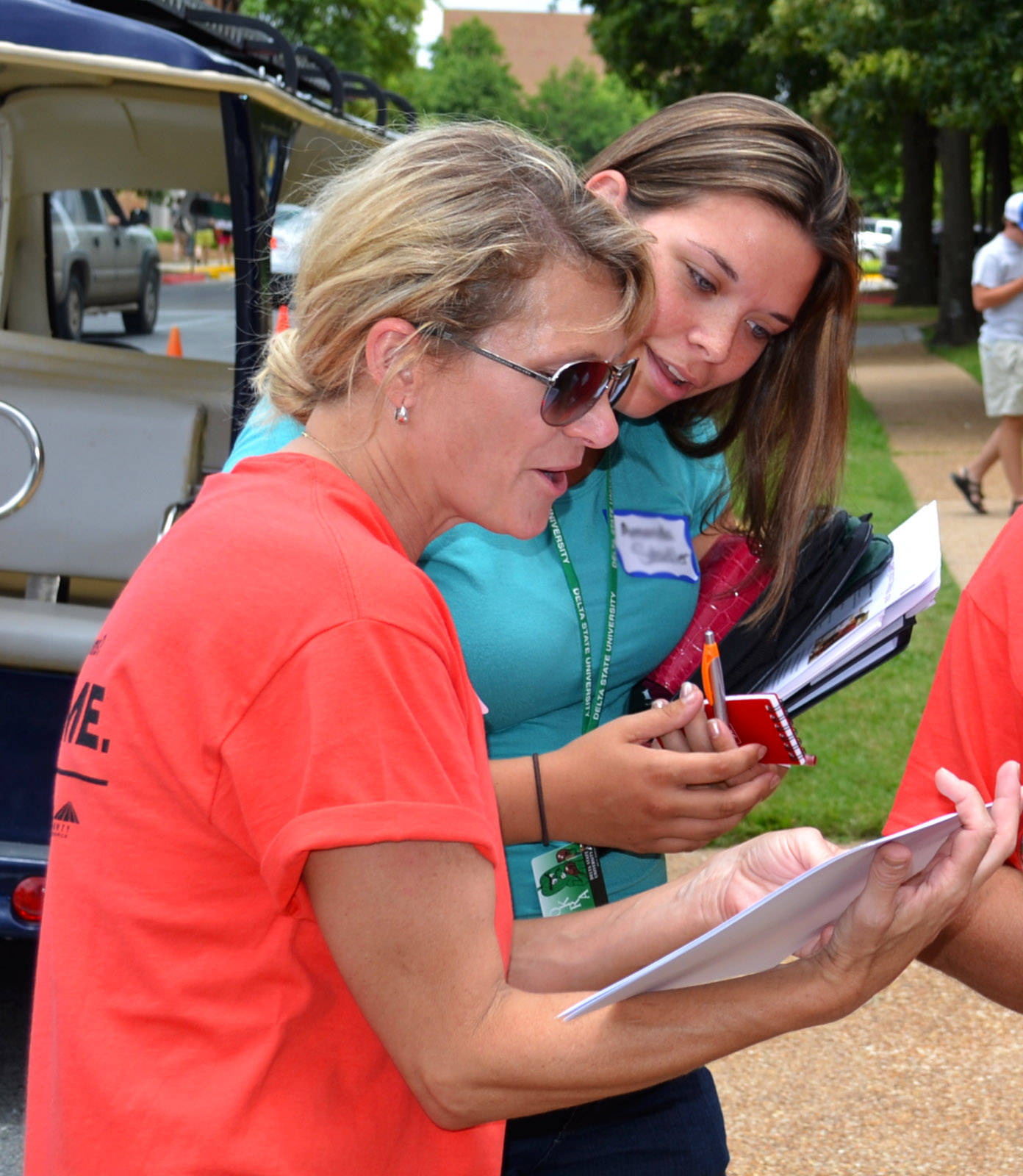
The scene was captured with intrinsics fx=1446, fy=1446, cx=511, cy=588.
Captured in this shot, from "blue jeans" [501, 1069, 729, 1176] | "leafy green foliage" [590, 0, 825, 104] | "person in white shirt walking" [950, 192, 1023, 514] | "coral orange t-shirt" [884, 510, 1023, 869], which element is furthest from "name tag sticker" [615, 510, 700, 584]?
"leafy green foliage" [590, 0, 825, 104]

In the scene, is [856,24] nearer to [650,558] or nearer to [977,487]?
[977,487]

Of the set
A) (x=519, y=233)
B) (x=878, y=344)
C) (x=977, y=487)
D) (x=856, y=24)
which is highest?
(x=519, y=233)

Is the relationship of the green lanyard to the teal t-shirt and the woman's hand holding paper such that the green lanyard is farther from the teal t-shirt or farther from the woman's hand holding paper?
the woman's hand holding paper

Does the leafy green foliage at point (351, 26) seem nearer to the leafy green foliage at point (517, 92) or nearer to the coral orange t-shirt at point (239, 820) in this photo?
the coral orange t-shirt at point (239, 820)

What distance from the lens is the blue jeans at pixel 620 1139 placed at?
2.01 metres

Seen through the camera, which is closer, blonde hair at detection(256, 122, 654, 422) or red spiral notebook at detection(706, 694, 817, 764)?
blonde hair at detection(256, 122, 654, 422)

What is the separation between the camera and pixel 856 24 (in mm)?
15453

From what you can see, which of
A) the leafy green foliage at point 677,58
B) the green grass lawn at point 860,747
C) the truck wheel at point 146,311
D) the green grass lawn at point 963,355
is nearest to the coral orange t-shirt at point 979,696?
the green grass lawn at point 860,747

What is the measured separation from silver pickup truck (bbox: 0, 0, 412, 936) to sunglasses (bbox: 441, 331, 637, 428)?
2134mm

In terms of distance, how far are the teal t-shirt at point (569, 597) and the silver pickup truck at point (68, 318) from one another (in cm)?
155

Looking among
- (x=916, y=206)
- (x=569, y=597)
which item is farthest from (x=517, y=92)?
(x=569, y=597)

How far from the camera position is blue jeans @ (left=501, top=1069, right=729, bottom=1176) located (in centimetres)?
201

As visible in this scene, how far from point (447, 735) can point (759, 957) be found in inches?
14.9

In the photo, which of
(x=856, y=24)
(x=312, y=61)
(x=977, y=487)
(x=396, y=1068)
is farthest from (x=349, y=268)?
(x=856, y=24)
